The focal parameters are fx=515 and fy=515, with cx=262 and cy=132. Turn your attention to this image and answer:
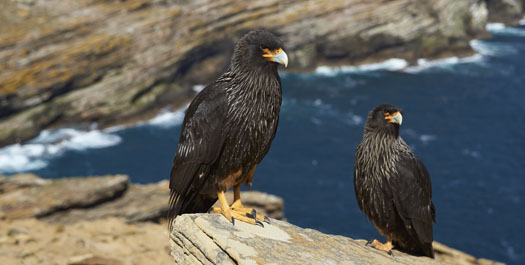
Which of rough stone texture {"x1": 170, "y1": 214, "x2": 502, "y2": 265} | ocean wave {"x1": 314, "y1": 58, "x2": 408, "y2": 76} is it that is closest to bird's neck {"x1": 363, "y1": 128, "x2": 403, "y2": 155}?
rough stone texture {"x1": 170, "y1": 214, "x2": 502, "y2": 265}

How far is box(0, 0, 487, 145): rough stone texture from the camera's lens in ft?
184

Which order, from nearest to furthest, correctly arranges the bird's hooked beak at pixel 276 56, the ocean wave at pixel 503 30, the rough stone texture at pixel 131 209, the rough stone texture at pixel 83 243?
the bird's hooked beak at pixel 276 56
the rough stone texture at pixel 83 243
the rough stone texture at pixel 131 209
the ocean wave at pixel 503 30

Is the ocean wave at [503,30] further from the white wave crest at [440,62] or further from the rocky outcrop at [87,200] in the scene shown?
the rocky outcrop at [87,200]

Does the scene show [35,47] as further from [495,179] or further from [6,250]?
[495,179]

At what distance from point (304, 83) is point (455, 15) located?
3219 centimetres

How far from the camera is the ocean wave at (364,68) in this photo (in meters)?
76.3

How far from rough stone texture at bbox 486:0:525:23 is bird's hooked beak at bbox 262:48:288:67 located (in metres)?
107

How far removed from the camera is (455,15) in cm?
8500

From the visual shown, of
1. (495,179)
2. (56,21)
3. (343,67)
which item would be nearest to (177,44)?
(56,21)

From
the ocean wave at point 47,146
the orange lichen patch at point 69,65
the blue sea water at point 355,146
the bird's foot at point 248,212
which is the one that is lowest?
the blue sea water at point 355,146

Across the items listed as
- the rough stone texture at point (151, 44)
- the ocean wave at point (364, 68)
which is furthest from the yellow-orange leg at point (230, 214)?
the ocean wave at point (364, 68)

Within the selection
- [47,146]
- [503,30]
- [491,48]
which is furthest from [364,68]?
[47,146]

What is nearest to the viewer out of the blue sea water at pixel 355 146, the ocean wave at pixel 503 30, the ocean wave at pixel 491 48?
the blue sea water at pixel 355 146

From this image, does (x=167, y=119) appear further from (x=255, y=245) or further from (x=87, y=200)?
(x=255, y=245)
